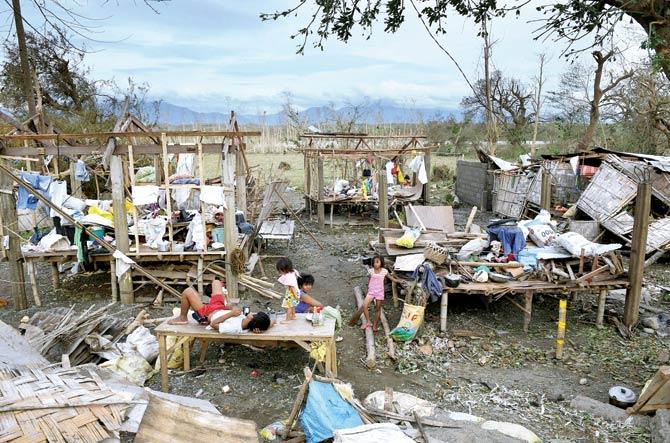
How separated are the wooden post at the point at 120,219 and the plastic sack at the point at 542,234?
8221 mm

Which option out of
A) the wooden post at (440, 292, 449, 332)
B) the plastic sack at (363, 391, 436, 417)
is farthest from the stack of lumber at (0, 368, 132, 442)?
the wooden post at (440, 292, 449, 332)

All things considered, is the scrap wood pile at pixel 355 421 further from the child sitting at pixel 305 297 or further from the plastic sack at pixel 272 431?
the child sitting at pixel 305 297

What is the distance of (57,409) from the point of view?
158 inches

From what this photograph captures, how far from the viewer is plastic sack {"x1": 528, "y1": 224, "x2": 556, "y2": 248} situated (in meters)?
9.52

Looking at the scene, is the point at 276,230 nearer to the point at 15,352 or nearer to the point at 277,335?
the point at 277,335

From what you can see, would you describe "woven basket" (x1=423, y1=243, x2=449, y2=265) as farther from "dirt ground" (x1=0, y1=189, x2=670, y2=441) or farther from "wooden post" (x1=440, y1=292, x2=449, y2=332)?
"dirt ground" (x1=0, y1=189, x2=670, y2=441)

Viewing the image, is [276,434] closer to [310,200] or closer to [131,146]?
[131,146]

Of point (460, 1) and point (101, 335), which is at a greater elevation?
point (460, 1)

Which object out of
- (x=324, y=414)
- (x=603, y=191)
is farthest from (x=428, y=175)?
(x=324, y=414)

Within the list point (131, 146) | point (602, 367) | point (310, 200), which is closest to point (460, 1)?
point (602, 367)

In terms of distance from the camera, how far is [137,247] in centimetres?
934

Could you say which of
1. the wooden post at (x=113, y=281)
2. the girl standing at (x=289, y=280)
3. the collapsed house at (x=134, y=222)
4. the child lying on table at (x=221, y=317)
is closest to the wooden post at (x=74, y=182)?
the collapsed house at (x=134, y=222)

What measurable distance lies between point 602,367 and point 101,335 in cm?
768

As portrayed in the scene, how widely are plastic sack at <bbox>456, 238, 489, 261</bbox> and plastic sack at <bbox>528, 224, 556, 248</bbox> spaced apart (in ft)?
3.72
